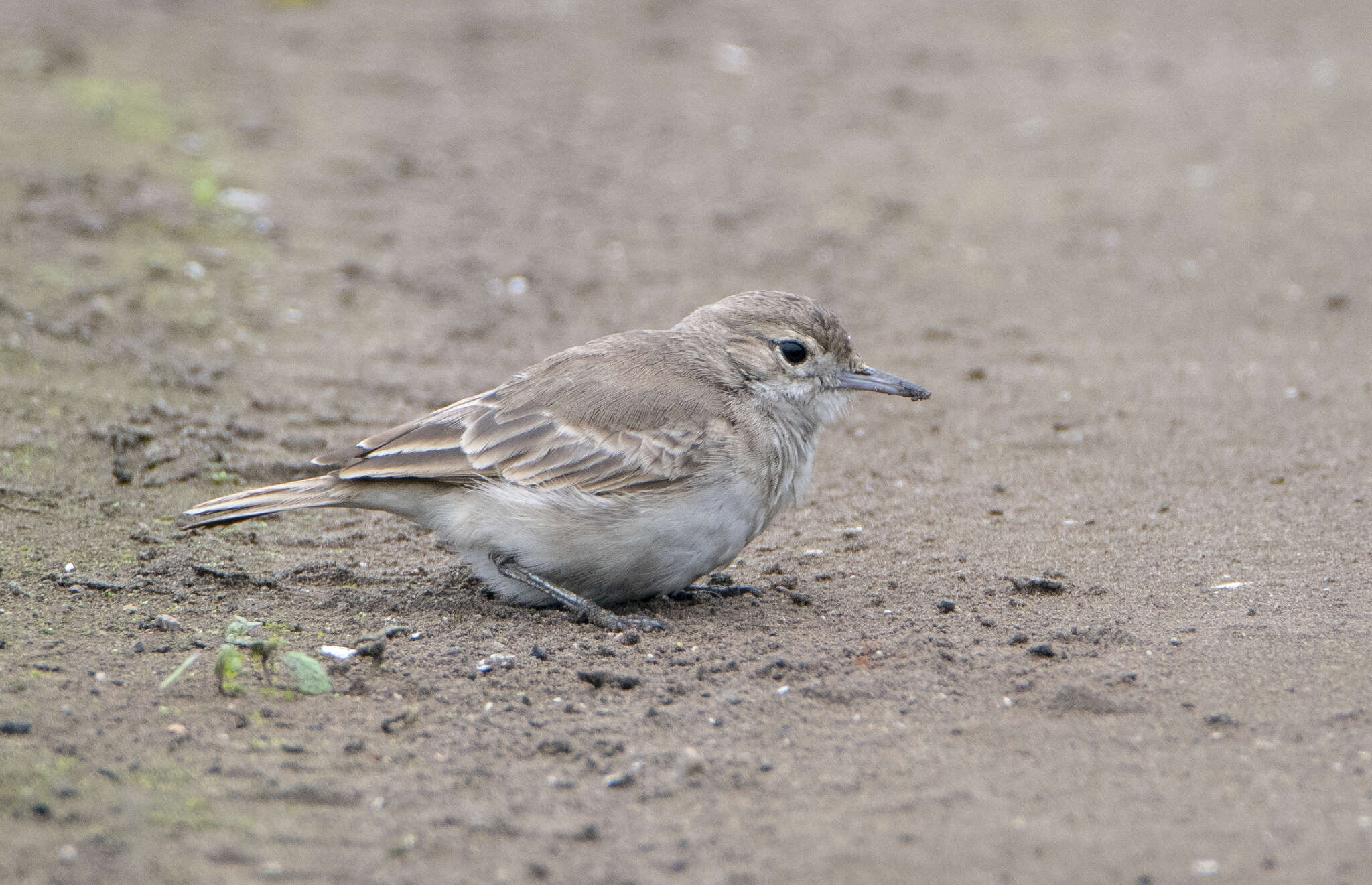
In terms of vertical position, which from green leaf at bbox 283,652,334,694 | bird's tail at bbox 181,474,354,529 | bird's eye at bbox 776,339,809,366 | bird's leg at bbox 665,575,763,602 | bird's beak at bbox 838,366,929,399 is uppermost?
bird's eye at bbox 776,339,809,366

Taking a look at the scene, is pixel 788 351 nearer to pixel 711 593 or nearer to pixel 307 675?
pixel 711 593

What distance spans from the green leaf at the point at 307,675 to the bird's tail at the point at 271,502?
1181 mm

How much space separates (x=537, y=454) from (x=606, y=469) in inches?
12.4

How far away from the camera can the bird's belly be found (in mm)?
5648

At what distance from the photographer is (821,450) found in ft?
27.5

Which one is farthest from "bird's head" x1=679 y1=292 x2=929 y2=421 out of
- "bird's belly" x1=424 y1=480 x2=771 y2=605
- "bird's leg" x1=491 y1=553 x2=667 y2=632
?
"bird's leg" x1=491 y1=553 x2=667 y2=632

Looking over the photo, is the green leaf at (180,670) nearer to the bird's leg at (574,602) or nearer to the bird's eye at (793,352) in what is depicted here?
the bird's leg at (574,602)

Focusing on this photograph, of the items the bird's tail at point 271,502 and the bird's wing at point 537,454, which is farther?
the bird's tail at point 271,502

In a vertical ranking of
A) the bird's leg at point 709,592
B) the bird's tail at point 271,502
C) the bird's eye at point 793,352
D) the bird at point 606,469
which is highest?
the bird's eye at point 793,352

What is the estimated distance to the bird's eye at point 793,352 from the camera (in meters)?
6.34

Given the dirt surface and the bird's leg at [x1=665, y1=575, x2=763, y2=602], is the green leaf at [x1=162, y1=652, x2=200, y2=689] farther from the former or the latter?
the bird's leg at [x1=665, y1=575, x2=763, y2=602]

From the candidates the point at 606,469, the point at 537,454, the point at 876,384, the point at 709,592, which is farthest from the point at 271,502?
the point at 876,384

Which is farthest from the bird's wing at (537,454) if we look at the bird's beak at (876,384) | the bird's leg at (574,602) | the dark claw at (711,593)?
the bird's beak at (876,384)

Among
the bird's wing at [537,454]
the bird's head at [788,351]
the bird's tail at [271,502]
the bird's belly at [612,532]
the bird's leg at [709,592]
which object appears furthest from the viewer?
the bird's head at [788,351]
